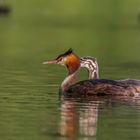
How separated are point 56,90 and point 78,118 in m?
5.52

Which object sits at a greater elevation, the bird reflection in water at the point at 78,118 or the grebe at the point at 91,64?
the grebe at the point at 91,64

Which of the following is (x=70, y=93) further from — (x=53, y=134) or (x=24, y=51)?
(x=24, y=51)

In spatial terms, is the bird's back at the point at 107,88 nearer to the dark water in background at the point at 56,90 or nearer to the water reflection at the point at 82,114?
the water reflection at the point at 82,114

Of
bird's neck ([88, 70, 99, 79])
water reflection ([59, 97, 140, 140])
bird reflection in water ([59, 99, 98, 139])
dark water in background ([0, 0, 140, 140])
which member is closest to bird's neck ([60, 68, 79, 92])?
dark water in background ([0, 0, 140, 140])

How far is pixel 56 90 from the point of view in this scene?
25.9 metres

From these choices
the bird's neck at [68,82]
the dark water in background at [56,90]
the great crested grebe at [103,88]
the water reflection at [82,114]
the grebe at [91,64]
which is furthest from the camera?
the grebe at [91,64]

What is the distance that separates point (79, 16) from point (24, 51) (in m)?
55.7

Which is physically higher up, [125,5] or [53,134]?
[125,5]

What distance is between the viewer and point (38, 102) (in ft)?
74.7

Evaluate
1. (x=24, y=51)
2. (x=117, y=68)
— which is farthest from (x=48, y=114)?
(x=24, y=51)

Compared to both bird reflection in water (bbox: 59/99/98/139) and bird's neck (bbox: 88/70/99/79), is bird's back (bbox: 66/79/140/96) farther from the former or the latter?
bird's neck (bbox: 88/70/99/79)

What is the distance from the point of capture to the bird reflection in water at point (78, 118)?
1864cm

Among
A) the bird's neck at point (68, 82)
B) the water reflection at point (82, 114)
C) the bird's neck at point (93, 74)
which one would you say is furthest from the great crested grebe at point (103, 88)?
the bird's neck at point (93, 74)

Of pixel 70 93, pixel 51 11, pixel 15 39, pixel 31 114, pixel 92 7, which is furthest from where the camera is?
pixel 92 7
